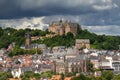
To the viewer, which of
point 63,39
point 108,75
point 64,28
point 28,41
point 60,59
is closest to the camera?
point 108,75

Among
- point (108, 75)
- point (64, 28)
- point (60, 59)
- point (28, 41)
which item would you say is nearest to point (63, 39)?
point (64, 28)

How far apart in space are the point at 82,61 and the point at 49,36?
35.7 meters

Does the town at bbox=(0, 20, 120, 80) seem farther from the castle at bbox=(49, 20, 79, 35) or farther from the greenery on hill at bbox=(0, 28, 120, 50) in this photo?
the greenery on hill at bbox=(0, 28, 120, 50)

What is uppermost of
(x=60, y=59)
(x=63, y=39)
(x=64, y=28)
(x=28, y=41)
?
(x=64, y=28)

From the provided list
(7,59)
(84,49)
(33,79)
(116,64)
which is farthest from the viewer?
(84,49)

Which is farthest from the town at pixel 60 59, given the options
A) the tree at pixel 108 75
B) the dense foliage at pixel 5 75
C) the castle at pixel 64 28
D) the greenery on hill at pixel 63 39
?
the greenery on hill at pixel 63 39

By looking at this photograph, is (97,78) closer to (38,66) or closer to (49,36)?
(38,66)

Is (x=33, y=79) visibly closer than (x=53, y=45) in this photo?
Yes

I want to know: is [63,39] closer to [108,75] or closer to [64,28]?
[64,28]

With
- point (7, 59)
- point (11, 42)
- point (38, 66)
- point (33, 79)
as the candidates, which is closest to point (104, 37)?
point (11, 42)

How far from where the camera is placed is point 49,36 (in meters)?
105

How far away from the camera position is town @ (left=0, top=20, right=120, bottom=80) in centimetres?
6925

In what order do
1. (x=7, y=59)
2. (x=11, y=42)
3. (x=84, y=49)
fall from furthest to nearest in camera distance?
(x=11, y=42), (x=84, y=49), (x=7, y=59)

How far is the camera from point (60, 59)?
76375 mm
